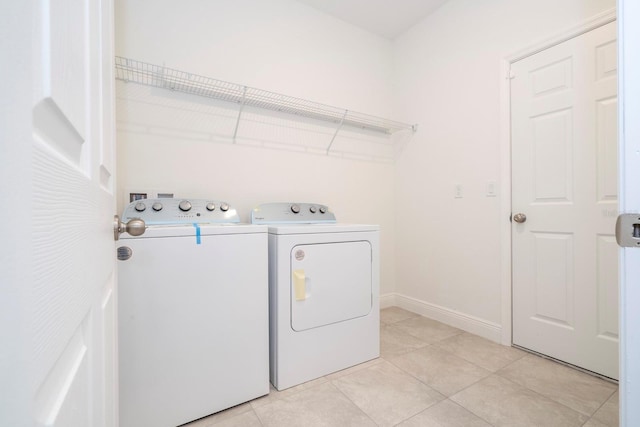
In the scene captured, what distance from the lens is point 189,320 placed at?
48.8 inches

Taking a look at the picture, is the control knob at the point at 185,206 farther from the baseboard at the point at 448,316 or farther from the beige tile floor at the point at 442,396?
the baseboard at the point at 448,316

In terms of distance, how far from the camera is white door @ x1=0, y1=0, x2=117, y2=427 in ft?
0.56

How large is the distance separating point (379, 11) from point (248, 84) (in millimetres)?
1401

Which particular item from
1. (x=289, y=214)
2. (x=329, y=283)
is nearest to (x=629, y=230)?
(x=329, y=283)

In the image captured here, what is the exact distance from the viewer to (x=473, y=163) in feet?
7.22

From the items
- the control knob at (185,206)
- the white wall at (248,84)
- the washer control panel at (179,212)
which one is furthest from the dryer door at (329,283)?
the white wall at (248,84)

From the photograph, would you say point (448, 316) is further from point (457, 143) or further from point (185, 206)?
point (185, 206)

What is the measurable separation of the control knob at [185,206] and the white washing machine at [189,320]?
5.6 inches

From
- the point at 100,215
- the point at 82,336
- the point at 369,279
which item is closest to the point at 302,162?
the point at 369,279

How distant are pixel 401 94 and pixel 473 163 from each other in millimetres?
1101

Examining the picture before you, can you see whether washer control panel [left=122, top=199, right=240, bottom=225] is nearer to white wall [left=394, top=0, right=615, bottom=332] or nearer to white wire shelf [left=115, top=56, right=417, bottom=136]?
white wire shelf [left=115, top=56, right=417, bottom=136]

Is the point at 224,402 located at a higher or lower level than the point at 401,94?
lower

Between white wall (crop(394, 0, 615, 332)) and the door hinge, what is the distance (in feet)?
4.64

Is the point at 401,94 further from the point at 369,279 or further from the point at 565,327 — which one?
the point at 565,327
